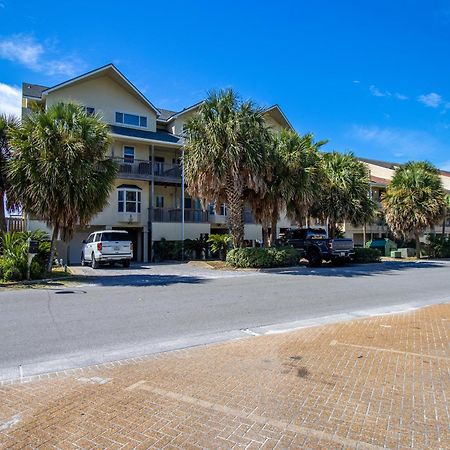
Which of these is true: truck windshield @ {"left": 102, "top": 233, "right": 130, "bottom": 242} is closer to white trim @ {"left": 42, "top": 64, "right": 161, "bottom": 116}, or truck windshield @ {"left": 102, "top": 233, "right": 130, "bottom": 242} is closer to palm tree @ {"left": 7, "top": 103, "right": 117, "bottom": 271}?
palm tree @ {"left": 7, "top": 103, "right": 117, "bottom": 271}

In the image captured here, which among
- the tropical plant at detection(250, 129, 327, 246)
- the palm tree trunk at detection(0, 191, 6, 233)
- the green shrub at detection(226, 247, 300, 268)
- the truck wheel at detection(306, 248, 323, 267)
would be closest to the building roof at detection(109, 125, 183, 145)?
the tropical plant at detection(250, 129, 327, 246)

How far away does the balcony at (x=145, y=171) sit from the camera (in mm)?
28312

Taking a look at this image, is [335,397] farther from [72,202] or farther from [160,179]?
[160,179]

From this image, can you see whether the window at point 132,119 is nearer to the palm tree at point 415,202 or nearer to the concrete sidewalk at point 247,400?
the palm tree at point 415,202

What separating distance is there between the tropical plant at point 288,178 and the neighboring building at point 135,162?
3842mm

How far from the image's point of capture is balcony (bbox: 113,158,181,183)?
2831 cm

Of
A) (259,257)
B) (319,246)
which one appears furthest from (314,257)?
(259,257)

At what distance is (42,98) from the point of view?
90.4 ft

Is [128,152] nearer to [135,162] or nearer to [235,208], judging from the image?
[135,162]

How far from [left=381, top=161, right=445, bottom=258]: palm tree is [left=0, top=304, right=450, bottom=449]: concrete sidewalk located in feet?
96.9

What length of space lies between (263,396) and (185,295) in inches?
323

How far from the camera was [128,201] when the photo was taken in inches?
1131

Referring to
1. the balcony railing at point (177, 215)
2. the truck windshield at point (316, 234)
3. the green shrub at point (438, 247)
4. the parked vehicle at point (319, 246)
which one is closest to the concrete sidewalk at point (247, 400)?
the parked vehicle at point (319, 246)

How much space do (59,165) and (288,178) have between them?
39.7 feet
